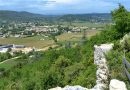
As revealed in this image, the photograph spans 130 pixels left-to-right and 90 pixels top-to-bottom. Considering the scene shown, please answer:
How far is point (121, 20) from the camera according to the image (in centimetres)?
2508

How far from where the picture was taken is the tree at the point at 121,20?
2480 centimetres

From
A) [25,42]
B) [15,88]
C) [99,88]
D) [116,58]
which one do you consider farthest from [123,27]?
[25,42]

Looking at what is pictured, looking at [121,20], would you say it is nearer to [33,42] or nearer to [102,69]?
[102,69]

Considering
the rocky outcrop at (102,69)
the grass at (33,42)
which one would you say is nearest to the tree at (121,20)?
the rocky outcrop at (102,69)

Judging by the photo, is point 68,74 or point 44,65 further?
point 44,65

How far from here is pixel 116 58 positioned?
16891mm

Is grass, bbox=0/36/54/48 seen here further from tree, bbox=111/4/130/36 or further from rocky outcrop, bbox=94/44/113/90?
rocky outcrop, bbox=94/44/113/90

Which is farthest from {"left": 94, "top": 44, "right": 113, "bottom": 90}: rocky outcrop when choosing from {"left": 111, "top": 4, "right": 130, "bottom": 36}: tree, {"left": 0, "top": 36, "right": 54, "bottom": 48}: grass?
{"left": 0, "top": 36, "right": 54, "bottom": 48}: grass

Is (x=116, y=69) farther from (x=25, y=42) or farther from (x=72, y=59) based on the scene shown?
(x=25, y=42)

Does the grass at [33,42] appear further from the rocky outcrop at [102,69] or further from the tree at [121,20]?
the rocky outcrop at [102,69]

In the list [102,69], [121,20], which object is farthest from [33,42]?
[102,69]

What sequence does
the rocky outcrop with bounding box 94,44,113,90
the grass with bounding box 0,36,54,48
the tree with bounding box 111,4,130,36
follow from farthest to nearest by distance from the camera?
the grass with bounding box 0,36,54,48, the tree with bounding box 111,4,130,36, the rocky outcrop with bounding box 94,44,113,90

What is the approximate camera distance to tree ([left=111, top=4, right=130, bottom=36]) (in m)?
24.8

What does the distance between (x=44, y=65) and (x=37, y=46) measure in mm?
81628
